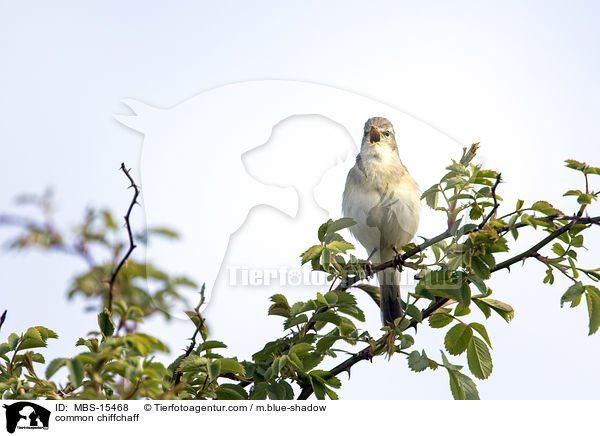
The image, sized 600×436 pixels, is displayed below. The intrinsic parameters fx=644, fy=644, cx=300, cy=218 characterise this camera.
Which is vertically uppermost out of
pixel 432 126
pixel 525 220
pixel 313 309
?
pixel 432 126

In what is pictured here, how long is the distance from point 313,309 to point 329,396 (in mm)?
272

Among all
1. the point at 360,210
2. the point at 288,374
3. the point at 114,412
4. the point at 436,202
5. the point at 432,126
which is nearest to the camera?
the point at 114,412

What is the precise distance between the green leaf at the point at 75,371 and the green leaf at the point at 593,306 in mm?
1497

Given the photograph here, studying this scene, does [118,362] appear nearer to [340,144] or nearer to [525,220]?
[525,220]

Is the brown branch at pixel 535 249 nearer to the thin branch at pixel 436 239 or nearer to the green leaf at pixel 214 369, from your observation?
the thin branch at pixel 436 239

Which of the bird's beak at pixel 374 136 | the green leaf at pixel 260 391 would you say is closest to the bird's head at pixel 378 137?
the bird's beak at pixel 374 136

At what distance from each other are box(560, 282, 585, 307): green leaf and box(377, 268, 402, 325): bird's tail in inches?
52.2

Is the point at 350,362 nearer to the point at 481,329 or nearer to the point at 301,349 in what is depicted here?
the point at 301,349

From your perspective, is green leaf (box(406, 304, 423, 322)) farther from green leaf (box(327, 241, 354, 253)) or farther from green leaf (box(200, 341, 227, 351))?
green leaf (box(200, 341, 227, 351))

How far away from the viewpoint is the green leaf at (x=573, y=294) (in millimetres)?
1967

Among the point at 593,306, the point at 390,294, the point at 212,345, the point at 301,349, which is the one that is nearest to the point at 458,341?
the point at 593,306

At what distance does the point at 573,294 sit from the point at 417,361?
20.5 inches

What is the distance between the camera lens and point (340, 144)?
2.54 metres

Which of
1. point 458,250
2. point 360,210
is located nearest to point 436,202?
point 458,250
